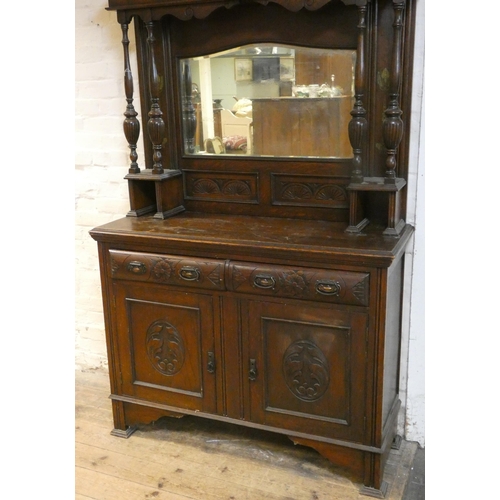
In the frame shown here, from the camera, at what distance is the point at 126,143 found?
2855 mm

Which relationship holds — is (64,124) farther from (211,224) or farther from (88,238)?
(88,238)

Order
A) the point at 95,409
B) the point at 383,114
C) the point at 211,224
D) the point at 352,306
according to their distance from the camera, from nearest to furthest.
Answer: the point at 352,306, the point at 383,114, the point at 211,224, the point at 95,409

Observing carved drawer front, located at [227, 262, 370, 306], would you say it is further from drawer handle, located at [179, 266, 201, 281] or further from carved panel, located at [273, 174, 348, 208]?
carved panel, located at [273, 174, 348, 208]

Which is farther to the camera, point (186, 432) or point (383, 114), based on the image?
point (186, 432)

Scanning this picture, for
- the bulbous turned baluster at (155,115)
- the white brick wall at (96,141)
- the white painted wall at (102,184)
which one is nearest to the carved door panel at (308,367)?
the white painted wall at (102,184)

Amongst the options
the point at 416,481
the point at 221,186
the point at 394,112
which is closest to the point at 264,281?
the point at 221,186

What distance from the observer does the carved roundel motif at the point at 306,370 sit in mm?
2219

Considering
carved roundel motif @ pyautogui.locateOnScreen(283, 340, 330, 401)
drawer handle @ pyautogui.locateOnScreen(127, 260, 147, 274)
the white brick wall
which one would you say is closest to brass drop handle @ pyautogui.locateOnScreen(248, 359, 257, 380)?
carved roundel motif @ pyautogui.locateOnScreen(283, 340, 330, 401)

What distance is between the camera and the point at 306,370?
7.37ft

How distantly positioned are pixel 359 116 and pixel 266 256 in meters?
0.67

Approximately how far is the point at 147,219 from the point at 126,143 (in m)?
0.50

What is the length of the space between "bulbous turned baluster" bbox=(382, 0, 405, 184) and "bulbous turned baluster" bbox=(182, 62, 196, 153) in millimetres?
942

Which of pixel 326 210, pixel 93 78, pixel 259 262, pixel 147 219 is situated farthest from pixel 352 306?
pixel 93 78

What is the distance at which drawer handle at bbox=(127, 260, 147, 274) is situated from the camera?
241 cm
